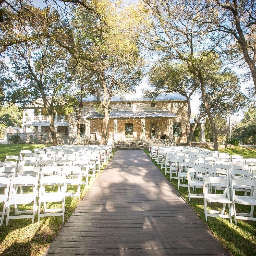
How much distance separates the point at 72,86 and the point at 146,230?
21627mm

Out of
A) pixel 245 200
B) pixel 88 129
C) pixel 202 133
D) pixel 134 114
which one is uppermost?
pixel 134 114

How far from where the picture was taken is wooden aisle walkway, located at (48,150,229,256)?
3600mm

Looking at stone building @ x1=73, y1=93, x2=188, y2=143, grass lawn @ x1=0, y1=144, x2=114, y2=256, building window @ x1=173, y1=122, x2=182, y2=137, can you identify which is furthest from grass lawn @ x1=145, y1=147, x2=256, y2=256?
building window @ x1=173, y1=122, x2=182, y2=137

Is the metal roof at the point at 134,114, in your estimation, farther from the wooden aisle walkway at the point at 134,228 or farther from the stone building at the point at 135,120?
the wooden aisle walkway at the point at 134,228

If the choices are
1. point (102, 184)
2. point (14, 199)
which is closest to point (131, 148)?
point (102, 184)

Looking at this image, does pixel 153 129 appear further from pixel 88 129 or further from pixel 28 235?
pixel 28 235


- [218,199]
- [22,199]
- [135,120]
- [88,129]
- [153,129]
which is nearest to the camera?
[22,199]

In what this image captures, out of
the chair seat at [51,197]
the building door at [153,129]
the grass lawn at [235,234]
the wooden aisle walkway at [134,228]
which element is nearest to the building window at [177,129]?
the building door at [153,129]

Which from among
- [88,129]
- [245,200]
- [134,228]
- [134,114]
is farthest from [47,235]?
[88,129]

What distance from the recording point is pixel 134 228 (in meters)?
4.36

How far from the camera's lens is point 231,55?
15.7m

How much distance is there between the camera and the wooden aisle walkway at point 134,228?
11.8ft

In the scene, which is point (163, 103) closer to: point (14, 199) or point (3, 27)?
point (3, 27)

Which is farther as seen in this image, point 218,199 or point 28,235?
point 218,199
